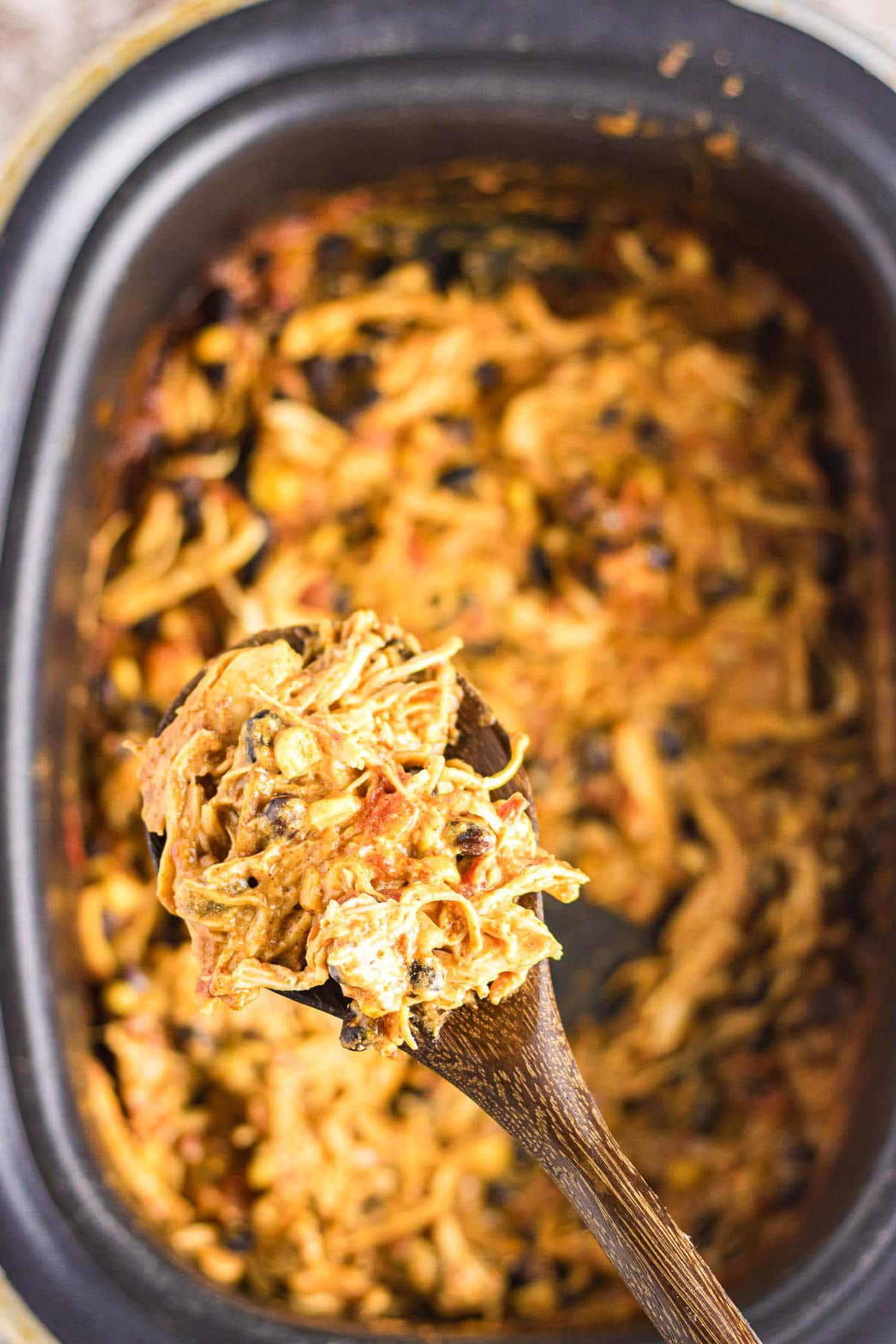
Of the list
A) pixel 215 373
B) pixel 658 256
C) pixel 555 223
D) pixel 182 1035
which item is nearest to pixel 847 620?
pixel 658 256

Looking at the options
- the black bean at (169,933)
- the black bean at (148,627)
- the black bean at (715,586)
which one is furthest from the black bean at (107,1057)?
the black bean at (715,586)

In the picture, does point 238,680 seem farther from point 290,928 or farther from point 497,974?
→ point 497,974

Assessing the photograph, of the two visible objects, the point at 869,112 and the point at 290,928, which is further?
the point at 869,112

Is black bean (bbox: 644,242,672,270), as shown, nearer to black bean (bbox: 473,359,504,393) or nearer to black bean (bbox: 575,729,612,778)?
black bean (bbox: 473,359,504,393)

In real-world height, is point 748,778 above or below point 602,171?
below

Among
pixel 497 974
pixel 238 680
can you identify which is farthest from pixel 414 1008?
pixel 238 680

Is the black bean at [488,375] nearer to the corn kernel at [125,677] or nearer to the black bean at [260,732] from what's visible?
the corn kernel at [125,677]

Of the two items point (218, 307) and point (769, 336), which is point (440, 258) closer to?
point (218, 307)
